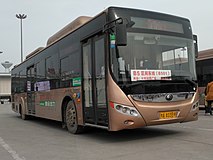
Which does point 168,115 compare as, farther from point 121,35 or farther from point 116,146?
point 121,35

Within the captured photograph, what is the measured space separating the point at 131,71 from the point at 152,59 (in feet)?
2.25

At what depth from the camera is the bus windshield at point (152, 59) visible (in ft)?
24.3

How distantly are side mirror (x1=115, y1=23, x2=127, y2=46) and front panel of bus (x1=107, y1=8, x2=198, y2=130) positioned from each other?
1.16ft

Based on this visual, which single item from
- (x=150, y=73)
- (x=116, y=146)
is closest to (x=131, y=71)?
(x=150, y=73)

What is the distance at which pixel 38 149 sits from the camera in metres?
7.48

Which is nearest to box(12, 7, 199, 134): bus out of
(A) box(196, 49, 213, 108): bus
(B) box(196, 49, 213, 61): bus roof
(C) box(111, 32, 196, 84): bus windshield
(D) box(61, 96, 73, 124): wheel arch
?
(C) box(111, 32, 196, 84): bus windshield

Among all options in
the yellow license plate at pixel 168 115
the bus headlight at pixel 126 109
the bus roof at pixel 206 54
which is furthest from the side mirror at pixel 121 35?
the bus roof at pixel 206 54

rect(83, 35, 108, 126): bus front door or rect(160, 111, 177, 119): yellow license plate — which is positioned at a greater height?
rect(83, 35, 108, 126): bus front door

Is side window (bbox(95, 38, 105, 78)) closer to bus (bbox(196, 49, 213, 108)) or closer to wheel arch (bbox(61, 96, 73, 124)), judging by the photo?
wheel arch (bbox(61, 96, 73, 124))

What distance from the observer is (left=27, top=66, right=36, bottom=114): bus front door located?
1425cm

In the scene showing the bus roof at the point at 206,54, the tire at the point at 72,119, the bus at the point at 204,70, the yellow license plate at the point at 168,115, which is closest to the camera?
the yellow license plate at the point at 168,115

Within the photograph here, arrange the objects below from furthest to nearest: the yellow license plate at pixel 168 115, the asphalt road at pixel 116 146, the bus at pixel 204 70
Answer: the bus at pixel 204 70 < the yellow license plate at pixel 168 115 < the asphalt road at pixel 116 146

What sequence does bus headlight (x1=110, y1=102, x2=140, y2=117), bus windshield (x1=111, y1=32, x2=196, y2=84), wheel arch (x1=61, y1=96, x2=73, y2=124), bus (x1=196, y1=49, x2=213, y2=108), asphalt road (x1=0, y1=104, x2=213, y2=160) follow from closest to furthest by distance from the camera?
1. asphalt road (x1=0, y1=104, x2=213, y2=160)
2. bus headlight (x1=110, y1=102, x2=140, y2=117)
3. bus windshield (x1=111, y1=32, x2=196, y2=84)
4. wheel arch (x1=61, y1=96, x2=73, y2=124)
5. bus (x1=196, y1=49, x2=213, y2=108)

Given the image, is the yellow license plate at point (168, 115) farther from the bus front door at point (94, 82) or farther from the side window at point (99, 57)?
the side window at point (99, 57)
